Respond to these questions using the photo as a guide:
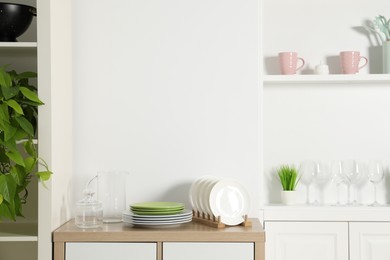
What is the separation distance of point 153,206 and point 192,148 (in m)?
0.45

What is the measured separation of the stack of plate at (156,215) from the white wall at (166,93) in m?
0.33

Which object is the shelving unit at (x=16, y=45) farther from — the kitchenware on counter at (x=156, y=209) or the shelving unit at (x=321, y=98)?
the shelving unit at (x=321, y=98)

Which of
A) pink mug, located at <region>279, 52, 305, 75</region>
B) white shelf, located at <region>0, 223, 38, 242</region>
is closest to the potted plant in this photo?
pink mug, located at <region>279, 52, 305, 75</region>

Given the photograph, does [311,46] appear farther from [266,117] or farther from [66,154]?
[66,154]

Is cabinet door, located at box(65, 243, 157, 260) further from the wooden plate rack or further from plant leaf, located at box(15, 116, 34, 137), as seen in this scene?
plant leaf, located at box(15, 116, 34, 137)

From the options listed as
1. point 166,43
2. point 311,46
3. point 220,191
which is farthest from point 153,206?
point 311,46

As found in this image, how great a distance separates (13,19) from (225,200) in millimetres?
1155

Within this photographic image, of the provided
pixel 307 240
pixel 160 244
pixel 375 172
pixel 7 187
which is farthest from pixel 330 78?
pixel 7 187

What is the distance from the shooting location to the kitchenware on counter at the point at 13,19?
2920 millimetres

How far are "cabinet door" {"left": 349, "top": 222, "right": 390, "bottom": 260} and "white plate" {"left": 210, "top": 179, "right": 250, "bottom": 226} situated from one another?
→ 26.3 inches

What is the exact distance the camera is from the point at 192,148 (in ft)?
10.9

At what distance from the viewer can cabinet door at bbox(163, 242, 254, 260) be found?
2811 mm

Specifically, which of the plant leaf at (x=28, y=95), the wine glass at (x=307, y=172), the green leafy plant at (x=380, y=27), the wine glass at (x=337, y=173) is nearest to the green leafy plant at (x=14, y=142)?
the plant leaf at (x=28, y=95)

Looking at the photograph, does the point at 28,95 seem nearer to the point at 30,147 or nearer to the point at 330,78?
the point at 30,147
